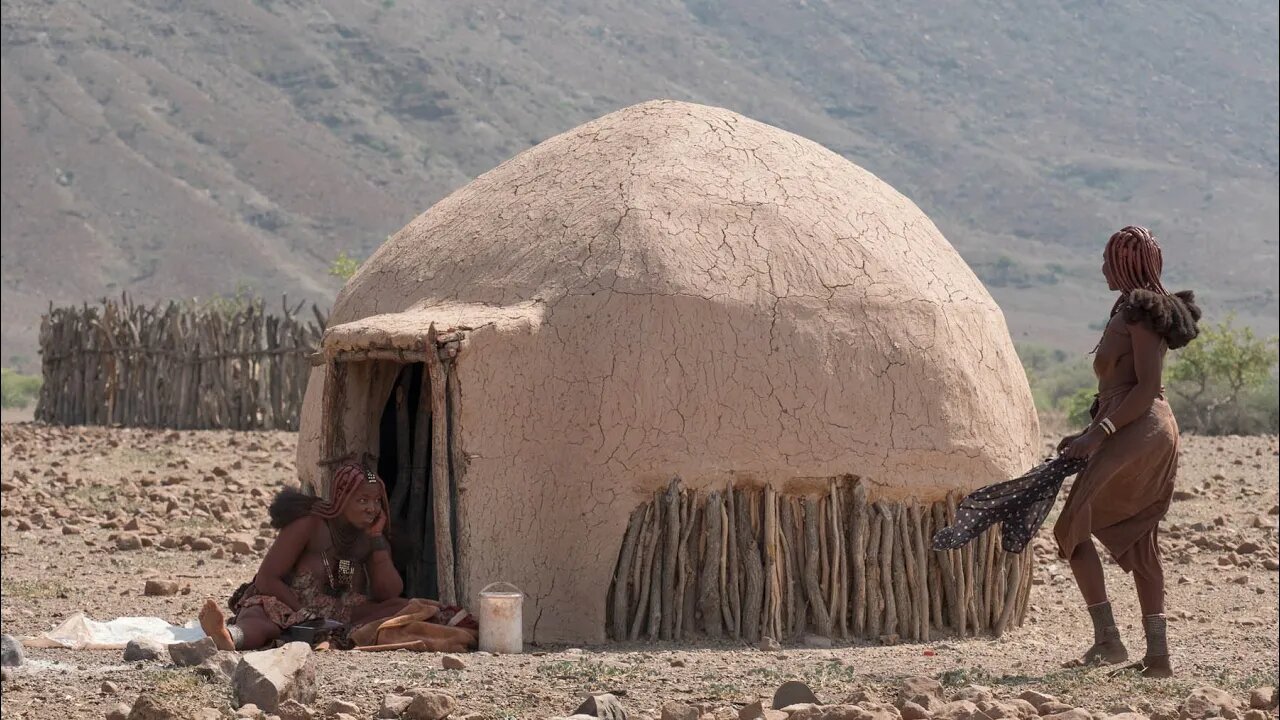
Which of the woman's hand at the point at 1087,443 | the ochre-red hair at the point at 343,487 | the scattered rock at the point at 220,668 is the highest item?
the woman's hand at the point at 1087,443

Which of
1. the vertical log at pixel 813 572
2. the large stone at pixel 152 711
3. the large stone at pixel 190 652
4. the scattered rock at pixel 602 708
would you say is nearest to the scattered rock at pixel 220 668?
the large stone at pixel 190 652

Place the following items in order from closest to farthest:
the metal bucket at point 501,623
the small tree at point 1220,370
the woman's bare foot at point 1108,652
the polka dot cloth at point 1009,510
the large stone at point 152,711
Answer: the large stone at point 152,711
the woman's bare foot at point 1108,652
the polka dot cloth at point 1009,510
the metal bucket at point 501,623
the small tree at point 1220,370

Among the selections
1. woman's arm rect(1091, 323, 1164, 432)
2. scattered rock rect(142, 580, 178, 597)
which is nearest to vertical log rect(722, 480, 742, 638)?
woman's arm rect(1091, 323, 1164, 432)

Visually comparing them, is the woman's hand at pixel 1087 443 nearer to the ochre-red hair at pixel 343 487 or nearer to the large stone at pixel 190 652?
the ochre-red hair at pixel 343 487

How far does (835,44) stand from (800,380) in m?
71.5

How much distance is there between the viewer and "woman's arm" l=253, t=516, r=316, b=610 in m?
7.20

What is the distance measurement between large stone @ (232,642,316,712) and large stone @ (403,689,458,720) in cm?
40

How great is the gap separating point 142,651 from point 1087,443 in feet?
11.4

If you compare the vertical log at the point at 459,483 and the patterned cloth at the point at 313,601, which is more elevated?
the vertical log at the point at 459,483

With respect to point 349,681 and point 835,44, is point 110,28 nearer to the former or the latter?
point 835,44

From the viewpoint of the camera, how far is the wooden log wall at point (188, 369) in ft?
61.6

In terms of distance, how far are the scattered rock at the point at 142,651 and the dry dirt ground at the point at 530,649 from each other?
4.0 inches

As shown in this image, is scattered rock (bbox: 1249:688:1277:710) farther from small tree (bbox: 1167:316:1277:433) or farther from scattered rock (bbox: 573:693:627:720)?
small tree (bbox: 1167:316:1277:433)

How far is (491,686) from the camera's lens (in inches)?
238
